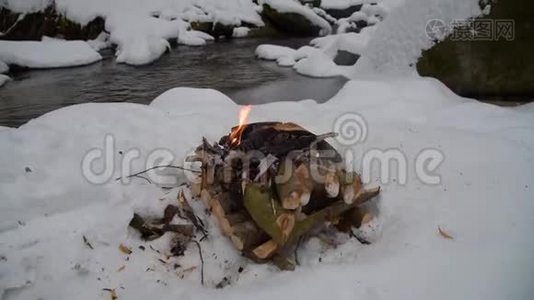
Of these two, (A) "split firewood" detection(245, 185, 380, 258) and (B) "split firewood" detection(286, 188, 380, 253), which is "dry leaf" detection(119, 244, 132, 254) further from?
(B) "split firewood" detection(286, 188, 380, 253)

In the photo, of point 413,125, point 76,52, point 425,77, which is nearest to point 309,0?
point 76,52

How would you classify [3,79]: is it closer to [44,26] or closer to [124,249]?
[44,26]

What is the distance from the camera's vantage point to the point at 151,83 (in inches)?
343

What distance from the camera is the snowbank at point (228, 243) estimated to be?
235 centimetres

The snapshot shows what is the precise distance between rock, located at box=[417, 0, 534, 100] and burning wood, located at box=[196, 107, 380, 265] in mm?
4045

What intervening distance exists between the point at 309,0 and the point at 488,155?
62.2 feet

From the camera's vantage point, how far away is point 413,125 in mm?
4367

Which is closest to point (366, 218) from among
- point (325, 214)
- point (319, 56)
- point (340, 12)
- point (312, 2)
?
point (325, 214)

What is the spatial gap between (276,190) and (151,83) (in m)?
6.81

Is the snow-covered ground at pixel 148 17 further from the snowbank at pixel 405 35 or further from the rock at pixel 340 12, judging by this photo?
the snowbank at pixel 405 35

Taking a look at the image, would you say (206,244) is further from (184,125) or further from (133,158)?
(184,125)

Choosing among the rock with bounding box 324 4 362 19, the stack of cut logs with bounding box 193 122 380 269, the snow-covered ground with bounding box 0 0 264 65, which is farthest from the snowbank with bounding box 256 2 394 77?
the rock with bounding box 324 4 362 19

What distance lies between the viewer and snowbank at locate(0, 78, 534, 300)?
235 centimetres

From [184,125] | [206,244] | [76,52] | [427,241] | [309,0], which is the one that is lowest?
[206,244]
